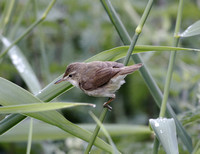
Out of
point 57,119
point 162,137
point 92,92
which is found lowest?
point 162,137

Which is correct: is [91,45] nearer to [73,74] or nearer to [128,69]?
[73,74]

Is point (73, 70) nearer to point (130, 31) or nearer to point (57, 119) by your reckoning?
point (57, 119)

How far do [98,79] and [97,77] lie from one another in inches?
0.6

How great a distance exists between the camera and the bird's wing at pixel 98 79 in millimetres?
2099

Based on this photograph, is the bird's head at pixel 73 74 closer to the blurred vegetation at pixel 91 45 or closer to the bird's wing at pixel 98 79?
the bird's wing at pixel 98 79

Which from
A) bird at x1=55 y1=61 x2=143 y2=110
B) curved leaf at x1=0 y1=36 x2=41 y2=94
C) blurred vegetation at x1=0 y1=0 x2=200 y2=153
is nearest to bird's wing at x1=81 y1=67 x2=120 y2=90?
bird at x1=55 y1=61 x2=143 y2=110

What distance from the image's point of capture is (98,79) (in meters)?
2.18

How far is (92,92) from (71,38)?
2.15 m

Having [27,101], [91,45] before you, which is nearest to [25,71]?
[27,101]

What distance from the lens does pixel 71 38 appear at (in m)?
4.23

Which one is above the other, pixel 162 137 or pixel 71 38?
pixel 71 38

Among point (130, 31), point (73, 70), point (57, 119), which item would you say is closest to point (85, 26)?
point (130, 31)

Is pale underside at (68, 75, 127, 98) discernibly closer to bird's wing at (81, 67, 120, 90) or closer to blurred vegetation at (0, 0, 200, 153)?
bird's wing at (81, 67, 120, 90)

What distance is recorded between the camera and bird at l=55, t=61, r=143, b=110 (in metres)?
2.07
